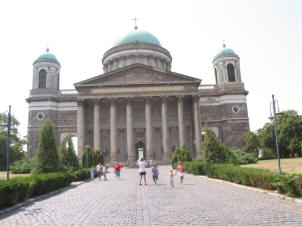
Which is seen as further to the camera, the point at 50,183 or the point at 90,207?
the point at 50,183

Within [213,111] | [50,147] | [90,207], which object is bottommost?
[90,207]

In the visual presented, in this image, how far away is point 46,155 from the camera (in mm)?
17000

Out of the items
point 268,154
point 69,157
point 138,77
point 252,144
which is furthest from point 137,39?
point 69,157

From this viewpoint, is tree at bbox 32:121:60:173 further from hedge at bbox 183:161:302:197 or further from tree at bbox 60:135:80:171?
hedge at bbox 183:161:302:197

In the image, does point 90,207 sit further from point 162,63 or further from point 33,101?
point 162,63

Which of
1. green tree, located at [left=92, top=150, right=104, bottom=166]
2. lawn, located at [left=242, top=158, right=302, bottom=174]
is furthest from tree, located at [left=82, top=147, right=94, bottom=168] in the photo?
lawn, located at [left=242, top=158, right=302, bottom=174]

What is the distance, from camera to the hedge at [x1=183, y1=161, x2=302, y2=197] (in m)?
10.2

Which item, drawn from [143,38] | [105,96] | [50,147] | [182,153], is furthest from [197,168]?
[143,38]

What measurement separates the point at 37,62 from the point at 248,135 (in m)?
41.8

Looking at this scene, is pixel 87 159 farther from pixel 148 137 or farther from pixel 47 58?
pixel 47 58

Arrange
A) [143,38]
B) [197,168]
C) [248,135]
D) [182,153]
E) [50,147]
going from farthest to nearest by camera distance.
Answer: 1. [143,38]
2. [248,135]
3. [182,153]
4. [197,168]
5. [50,147]

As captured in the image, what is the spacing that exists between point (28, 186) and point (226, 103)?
4350 centimetres

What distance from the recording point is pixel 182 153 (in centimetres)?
3014

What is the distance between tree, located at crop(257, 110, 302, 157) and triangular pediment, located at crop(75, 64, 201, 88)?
1445 centimetres
